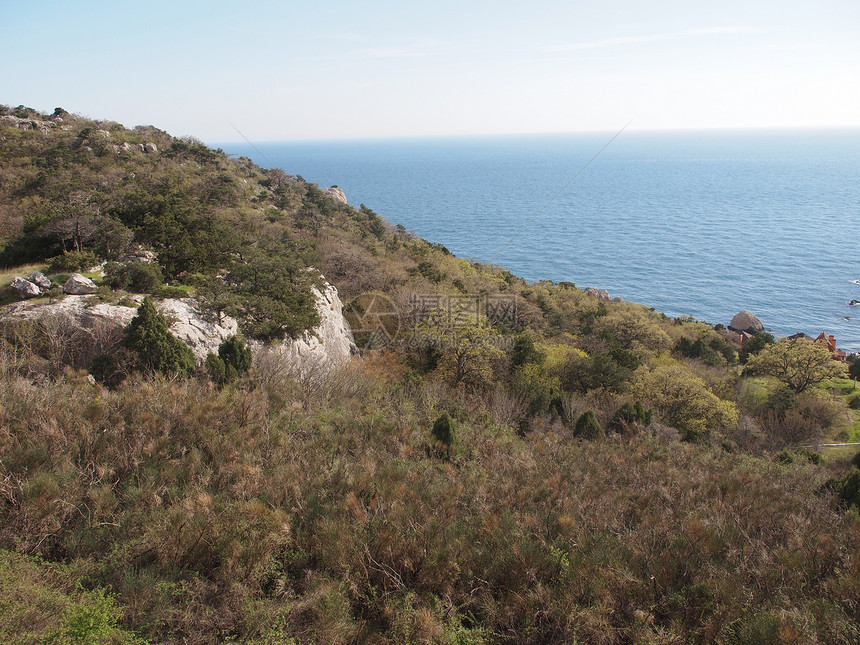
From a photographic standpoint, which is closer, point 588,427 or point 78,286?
point 78,286

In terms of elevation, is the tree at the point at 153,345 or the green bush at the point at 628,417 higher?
the tree at the point at 153,345

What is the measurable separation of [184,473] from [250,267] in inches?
577

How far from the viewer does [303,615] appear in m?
5.27

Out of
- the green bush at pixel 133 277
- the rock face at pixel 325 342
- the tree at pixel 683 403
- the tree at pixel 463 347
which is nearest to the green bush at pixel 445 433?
the rock face at pixel 325 342

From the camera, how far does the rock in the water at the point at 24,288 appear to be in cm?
1479

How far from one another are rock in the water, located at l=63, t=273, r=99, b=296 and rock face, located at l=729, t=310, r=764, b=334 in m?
52.7

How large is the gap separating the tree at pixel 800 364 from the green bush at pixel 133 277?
1431 inches

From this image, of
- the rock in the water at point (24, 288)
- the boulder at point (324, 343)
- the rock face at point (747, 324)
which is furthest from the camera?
the rock face at point (747, 324)

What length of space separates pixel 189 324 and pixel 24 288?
5.01 metres

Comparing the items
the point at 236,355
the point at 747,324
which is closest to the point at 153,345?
the point at 236,355

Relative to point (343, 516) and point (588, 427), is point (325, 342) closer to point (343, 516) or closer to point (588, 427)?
point (588, 427)

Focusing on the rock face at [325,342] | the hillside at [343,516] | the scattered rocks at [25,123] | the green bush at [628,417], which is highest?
the scattered rocks at [25,123]

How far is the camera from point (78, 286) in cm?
1523

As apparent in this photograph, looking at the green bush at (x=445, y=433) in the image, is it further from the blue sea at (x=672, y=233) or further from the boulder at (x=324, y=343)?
the blue sea at (x=672, y=233)
